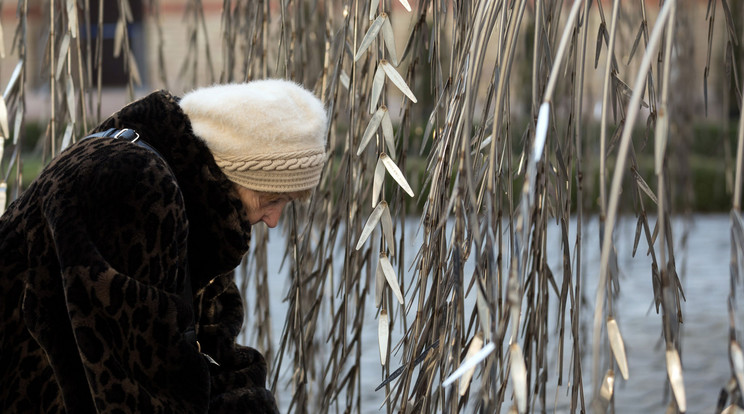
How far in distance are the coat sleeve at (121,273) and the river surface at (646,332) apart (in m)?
1.14

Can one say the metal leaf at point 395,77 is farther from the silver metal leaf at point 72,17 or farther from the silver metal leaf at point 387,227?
the silver metal leaf at point 72,17

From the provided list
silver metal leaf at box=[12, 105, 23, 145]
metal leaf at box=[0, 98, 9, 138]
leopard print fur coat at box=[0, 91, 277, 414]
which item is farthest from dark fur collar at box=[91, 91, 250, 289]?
silver metal leaf at box=[12, 105, 23, 145]

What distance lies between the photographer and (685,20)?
10.2ft

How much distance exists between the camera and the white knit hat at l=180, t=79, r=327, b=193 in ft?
4.48

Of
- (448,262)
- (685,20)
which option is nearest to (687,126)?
(685,20)

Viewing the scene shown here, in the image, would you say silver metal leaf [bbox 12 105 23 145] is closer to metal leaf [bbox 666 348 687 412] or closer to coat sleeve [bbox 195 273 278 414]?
coat sleeve [bbox 195 273 278 414]

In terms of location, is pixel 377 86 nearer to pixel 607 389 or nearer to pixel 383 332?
pixel 383 332

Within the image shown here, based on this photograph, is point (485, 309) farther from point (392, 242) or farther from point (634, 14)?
point (634, 14)

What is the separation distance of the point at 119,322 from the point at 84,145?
0.24 metres

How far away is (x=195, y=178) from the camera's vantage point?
54.2 inches

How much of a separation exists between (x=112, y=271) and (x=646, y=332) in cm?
406

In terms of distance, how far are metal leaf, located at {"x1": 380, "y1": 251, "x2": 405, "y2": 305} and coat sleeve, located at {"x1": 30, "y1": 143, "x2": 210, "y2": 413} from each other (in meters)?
0.30

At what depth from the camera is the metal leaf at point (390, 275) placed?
138 cm

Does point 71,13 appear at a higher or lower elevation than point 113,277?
higher
